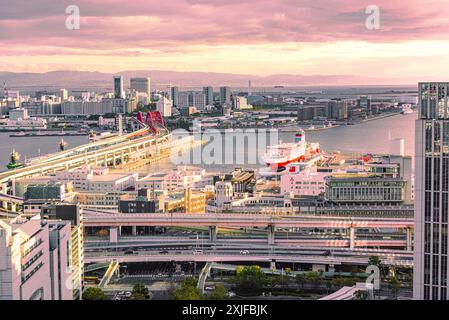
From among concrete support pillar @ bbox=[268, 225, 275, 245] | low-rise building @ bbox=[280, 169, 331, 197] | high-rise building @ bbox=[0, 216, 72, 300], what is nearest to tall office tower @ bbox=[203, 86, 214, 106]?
low-rise building @ bbox=[280, 169, 331, 197]

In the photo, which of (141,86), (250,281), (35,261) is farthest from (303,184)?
(141,86)

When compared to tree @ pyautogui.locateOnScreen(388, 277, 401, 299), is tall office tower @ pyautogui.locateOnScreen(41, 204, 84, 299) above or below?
above

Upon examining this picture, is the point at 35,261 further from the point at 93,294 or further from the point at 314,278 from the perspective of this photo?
the point at 314,278

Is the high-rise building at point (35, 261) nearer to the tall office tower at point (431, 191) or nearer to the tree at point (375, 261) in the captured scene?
the tall office tower at point (431, 191)

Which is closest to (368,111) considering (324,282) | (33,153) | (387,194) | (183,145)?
(183,145)

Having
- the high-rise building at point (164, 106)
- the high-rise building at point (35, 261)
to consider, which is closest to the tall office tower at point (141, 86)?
the high-rise building at point (164, 106)

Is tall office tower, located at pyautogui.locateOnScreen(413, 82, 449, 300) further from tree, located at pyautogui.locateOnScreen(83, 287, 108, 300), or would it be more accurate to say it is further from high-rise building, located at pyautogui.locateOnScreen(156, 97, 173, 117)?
high-rise building, located at pyautogui.locateOnScreen(156, 97, 173, 117)
